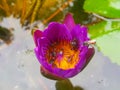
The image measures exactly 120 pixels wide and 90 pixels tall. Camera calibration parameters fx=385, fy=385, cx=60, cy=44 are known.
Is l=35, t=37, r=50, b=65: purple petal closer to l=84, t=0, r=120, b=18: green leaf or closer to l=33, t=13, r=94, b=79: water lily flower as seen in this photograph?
l=33, t=13, r=94, b=79: water lily flower

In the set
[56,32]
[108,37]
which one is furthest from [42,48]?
[108,37]

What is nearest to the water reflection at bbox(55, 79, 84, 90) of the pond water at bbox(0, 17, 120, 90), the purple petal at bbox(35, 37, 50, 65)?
the pond water at bbox(0, 17, 120, 90)

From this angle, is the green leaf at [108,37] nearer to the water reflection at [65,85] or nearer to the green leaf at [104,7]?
the green leaf at [104,7]

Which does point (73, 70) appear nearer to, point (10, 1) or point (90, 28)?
point (90, 28)

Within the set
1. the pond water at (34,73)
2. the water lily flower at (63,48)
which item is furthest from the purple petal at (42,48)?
the pond water at (34,73)

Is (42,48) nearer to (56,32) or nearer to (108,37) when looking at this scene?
(56,32)

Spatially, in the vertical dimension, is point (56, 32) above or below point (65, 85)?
above

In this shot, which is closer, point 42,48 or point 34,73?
point 42,48
